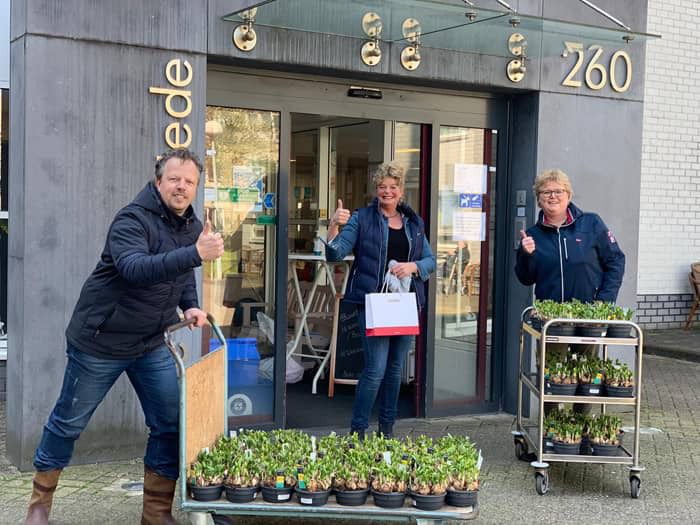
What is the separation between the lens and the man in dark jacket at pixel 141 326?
390 centimetres

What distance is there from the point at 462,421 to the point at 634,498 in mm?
2031

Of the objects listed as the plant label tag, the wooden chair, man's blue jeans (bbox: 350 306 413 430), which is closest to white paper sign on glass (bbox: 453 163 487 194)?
man's blue jeans (bbox: 350 306 413 430)

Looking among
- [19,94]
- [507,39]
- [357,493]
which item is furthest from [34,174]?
[507,39]

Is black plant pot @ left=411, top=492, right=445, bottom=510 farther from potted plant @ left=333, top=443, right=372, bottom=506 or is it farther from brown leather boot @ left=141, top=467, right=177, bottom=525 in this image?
brown leather boot @ left=141, top=467, right=177, bottom=525

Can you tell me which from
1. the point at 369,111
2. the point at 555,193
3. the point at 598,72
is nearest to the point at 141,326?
the point at 555,193

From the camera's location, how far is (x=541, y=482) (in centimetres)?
512

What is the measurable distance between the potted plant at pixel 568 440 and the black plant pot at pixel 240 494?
208 centimetres

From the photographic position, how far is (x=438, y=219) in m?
7.08

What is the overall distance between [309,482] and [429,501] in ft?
1.81

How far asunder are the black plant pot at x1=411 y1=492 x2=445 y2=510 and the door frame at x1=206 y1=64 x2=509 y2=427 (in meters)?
2.64

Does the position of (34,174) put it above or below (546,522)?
above

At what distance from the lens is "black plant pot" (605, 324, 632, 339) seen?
5117 millimetres

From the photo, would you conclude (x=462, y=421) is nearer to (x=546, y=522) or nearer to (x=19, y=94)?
(x=546, y=522)

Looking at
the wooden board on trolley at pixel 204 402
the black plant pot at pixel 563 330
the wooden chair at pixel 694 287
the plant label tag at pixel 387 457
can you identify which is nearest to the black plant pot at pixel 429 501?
the plant label tag at pixel 387 457
